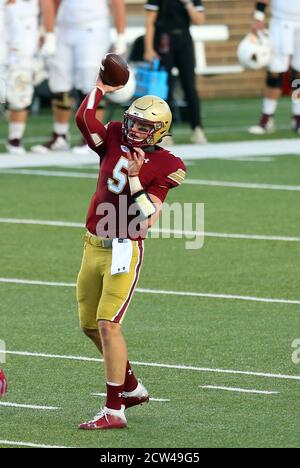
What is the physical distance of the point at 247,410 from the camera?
275 inches

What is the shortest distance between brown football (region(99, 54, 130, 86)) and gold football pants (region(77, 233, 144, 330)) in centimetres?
72

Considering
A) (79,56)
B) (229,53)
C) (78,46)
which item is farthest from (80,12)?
(229,53)

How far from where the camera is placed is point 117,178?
22.7 ft

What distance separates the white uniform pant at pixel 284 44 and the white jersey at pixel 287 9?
0.05m

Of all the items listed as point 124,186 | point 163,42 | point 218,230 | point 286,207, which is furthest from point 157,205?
point 163,42

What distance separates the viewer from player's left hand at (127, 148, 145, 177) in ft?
22.4

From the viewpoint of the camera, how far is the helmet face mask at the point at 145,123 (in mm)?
6863

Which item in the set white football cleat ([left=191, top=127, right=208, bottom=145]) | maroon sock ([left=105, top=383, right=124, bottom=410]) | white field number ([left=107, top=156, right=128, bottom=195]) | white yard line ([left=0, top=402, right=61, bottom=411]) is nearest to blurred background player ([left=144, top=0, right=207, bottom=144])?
white football cleat ([left=191, top=127, right=208, bottom=145])

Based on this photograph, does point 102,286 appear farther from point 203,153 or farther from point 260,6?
point 260,6

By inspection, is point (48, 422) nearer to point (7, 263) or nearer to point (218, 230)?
point (7, 263)

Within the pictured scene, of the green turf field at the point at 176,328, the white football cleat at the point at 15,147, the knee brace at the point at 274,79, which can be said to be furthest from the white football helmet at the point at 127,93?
the green turf field at the point at 176,328

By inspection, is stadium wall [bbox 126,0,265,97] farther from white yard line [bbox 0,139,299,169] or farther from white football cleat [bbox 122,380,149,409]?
white football cleat [bbox 122,380,149,409]

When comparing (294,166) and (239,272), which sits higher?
(239,272)

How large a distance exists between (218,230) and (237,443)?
19.0 feet
